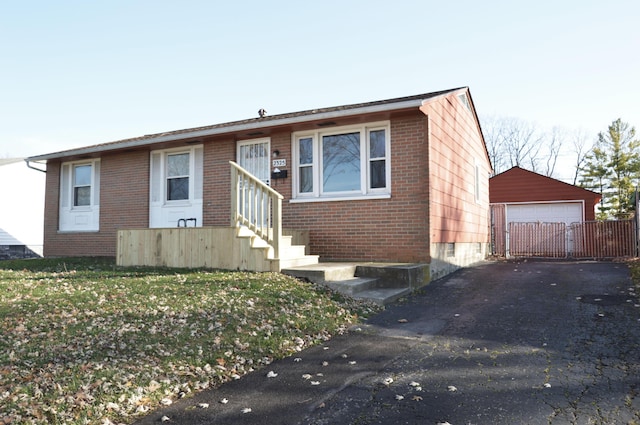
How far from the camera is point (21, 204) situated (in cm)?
2245

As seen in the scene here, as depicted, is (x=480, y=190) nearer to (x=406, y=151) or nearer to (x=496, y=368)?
(x=406, y=151)

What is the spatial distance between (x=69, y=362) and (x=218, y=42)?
28.6 feet

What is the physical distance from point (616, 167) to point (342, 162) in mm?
28325

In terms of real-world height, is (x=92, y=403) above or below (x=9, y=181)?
below

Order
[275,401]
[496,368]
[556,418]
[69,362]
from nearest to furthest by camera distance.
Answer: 1. [556,418]
2. [275,401]
3. [69,362]
4. [496,368]

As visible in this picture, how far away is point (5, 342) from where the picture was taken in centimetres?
399

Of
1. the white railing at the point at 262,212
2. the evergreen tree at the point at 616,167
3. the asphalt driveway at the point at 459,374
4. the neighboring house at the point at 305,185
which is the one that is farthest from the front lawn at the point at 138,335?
the evergreen tree at the point at 616,167

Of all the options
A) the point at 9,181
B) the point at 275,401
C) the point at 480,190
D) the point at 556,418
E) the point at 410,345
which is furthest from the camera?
the point at 9,181

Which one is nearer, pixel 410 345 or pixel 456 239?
pixel 410 345

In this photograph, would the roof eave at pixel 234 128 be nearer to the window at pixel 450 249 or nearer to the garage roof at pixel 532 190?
the window at pixel 450 249

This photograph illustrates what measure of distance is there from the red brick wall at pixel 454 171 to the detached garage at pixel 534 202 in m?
3.99

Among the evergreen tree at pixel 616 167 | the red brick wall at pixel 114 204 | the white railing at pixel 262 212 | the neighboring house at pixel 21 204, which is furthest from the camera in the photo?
the evergreen tree at pixel 616 167

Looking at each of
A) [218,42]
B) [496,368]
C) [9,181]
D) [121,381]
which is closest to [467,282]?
[496,368]

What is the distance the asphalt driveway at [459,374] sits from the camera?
301 centimetres
